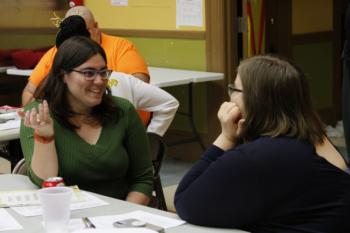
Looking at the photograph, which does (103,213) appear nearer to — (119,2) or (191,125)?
(191,125)

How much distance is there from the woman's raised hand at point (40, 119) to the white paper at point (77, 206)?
302mm

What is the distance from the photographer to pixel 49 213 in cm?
184

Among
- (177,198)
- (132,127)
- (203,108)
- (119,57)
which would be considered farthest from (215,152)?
(203,108)

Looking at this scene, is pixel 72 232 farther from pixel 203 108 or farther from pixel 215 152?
pixel 203 108

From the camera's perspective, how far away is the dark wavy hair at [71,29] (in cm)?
403

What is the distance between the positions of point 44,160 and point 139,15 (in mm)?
3669

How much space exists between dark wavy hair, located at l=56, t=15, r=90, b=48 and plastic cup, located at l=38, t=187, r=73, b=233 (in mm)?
2281

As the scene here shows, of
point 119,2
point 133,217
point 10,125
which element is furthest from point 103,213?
point 119,2

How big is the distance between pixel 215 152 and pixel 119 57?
246 cm

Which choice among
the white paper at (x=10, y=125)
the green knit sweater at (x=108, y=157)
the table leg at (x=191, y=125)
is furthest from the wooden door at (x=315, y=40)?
the green knit sweater at (x=108, y=157)

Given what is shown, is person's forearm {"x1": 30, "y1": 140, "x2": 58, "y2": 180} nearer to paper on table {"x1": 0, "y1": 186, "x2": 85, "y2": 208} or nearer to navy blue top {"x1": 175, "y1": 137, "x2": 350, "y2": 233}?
paper on table {"x1": 0, "y1": 186, "x2": 85, "y2": 208}

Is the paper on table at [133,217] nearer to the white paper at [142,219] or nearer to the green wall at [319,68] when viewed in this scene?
the white paper at [142,219]

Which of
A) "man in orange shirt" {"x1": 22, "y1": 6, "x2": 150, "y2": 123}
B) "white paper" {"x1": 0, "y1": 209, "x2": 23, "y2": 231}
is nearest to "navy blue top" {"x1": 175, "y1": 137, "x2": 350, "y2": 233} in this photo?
"white paper" {"x1": 0, "y1": 209, "x2": 23, "y2": 231}

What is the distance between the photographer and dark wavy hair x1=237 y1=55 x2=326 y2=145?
74.5 inches
